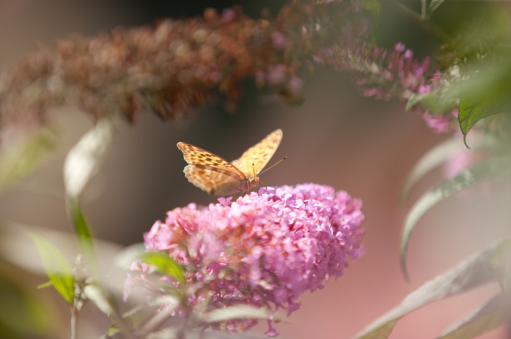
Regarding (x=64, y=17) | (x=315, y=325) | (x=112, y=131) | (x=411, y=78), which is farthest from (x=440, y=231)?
(x=64, y=17)

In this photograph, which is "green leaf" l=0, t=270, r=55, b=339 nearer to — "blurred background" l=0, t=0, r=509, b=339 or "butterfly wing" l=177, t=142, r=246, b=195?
"butterfly wing" l=177, t=142, r=246, b=195

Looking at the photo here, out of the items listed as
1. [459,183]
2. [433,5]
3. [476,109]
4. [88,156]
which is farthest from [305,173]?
[476,109]

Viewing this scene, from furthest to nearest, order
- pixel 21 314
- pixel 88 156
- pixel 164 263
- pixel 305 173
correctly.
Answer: pixel 305 173 → pixel 88 156 → pixel 21 314 → pixel 164 263

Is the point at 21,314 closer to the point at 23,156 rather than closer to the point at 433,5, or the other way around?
the point at 23,156

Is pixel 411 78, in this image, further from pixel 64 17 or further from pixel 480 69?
pixel 64 17

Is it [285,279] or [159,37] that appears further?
[159,37]

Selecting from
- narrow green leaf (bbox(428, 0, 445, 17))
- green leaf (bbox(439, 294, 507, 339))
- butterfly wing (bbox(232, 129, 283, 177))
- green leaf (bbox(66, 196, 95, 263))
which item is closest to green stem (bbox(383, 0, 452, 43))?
narrow green leaf (bbox(428, 0, 445, 17))
